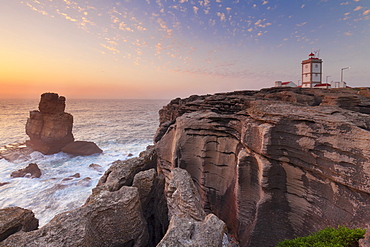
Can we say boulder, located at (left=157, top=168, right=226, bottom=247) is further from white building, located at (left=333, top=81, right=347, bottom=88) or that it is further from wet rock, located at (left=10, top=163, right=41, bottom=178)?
white building, located at (left=333, top=81, right=347, bottom=88)

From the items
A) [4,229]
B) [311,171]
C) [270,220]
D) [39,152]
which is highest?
[311,171]

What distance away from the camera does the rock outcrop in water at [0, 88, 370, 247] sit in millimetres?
7107

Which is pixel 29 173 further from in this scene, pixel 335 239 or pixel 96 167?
pixel 335 239

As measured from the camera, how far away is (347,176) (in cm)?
804

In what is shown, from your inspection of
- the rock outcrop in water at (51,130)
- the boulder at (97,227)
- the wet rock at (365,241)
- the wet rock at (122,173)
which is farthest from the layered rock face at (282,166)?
the rock outcrop in water at (51,130)

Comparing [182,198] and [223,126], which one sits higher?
[223,126]

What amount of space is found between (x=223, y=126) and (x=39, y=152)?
4548cm

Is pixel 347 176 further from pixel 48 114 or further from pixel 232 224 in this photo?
pixel 48 114

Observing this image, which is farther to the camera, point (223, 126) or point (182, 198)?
point (223, 126)

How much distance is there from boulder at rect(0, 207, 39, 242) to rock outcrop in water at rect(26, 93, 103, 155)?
3326 cm

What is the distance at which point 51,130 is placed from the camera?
4066 centimetres

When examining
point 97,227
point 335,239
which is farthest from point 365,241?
point 97,227

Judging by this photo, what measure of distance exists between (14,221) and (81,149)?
35.4 meters

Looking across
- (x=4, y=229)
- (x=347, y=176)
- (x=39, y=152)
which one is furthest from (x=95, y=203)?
(x=39, y=152)
